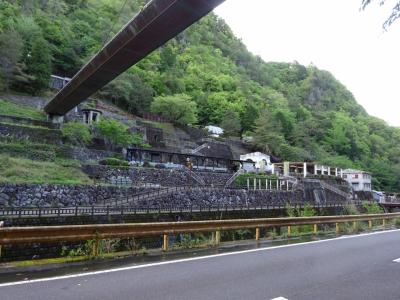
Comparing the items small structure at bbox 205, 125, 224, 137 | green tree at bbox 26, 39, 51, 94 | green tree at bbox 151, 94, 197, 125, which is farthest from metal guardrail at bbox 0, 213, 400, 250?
small structure at bbox 205, 125, 224, 137

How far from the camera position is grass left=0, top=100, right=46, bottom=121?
42.7m

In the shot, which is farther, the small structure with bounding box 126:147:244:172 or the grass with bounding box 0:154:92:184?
the small structure with bounding box 126:147:244:172

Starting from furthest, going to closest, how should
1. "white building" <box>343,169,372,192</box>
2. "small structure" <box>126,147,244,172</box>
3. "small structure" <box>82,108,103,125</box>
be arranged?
1. "white building" <box>343,169,372,192</box>
2. "small structure" <box>82,108,103,125</box>
3. "small structure" <box>126,147,244,172</box>

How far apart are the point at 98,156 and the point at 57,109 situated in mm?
7259

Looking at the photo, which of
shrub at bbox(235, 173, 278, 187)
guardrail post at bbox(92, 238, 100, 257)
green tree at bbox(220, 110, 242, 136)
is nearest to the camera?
guardrail post at bbox(92, 238, 100, 257)

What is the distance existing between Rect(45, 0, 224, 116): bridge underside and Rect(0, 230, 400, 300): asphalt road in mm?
7193

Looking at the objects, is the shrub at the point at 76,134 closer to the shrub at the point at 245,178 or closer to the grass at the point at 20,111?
the grass at the point at 20,111

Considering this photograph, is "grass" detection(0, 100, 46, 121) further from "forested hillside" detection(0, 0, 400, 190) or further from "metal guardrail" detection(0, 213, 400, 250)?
"metal guardrail" detection(0, 213, 400, 250)

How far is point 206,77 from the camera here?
113938 millimetres

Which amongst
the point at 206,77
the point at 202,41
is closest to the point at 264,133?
the point at 206,77

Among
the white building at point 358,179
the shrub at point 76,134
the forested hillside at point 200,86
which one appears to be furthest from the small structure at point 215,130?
the shrub at point 76,134

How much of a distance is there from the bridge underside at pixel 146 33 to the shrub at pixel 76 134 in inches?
691

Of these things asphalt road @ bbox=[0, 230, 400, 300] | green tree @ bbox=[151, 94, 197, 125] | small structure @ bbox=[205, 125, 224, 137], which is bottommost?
asphalt road @ bbox=[0, 230, 400, 300]

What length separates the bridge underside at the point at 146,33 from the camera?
10641 millimetres
